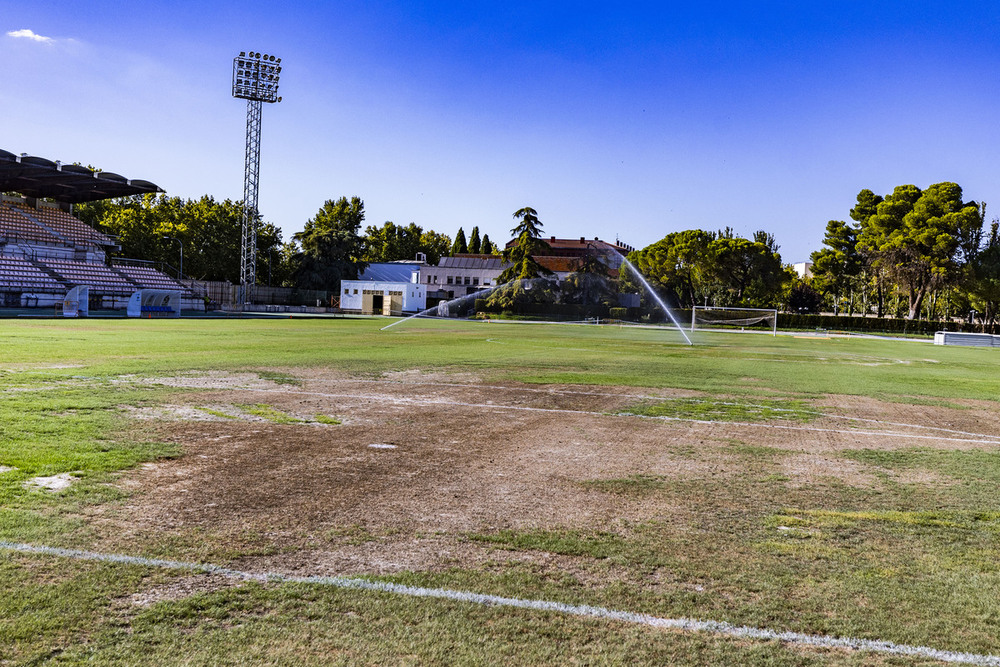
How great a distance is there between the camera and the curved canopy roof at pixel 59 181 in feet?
169

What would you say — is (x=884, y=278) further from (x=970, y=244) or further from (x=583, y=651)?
(x=583, y=651)

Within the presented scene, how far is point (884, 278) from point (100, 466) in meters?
75.7

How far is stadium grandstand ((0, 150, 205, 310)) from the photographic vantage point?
162 ft

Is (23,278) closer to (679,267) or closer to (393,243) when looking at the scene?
(679,267)

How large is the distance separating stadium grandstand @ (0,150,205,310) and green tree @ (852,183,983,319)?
6305 cm

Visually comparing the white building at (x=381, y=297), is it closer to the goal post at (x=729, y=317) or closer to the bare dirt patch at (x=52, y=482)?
the goal post at (x=729, y=317)

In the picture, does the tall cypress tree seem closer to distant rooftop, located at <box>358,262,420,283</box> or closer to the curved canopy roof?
distant rooftop, located at <box>358,262,420,283</box>

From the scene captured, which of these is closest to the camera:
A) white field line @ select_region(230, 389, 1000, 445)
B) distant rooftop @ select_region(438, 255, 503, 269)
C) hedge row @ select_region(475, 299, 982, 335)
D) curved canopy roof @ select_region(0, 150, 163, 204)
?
white field line @ select_region(230, 389, 1000, 445)

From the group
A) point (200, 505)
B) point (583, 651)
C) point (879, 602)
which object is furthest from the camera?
point (200, 505)

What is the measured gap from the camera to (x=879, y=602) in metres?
3.72

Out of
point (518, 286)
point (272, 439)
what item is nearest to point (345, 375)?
point (272, 439)

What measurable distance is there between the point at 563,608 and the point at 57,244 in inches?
2609

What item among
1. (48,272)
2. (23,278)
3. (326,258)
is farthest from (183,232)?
(23,278)

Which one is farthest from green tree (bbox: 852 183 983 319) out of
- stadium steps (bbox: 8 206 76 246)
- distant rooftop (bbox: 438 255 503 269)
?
stadium steps (bbox: 8 206 76 246)
